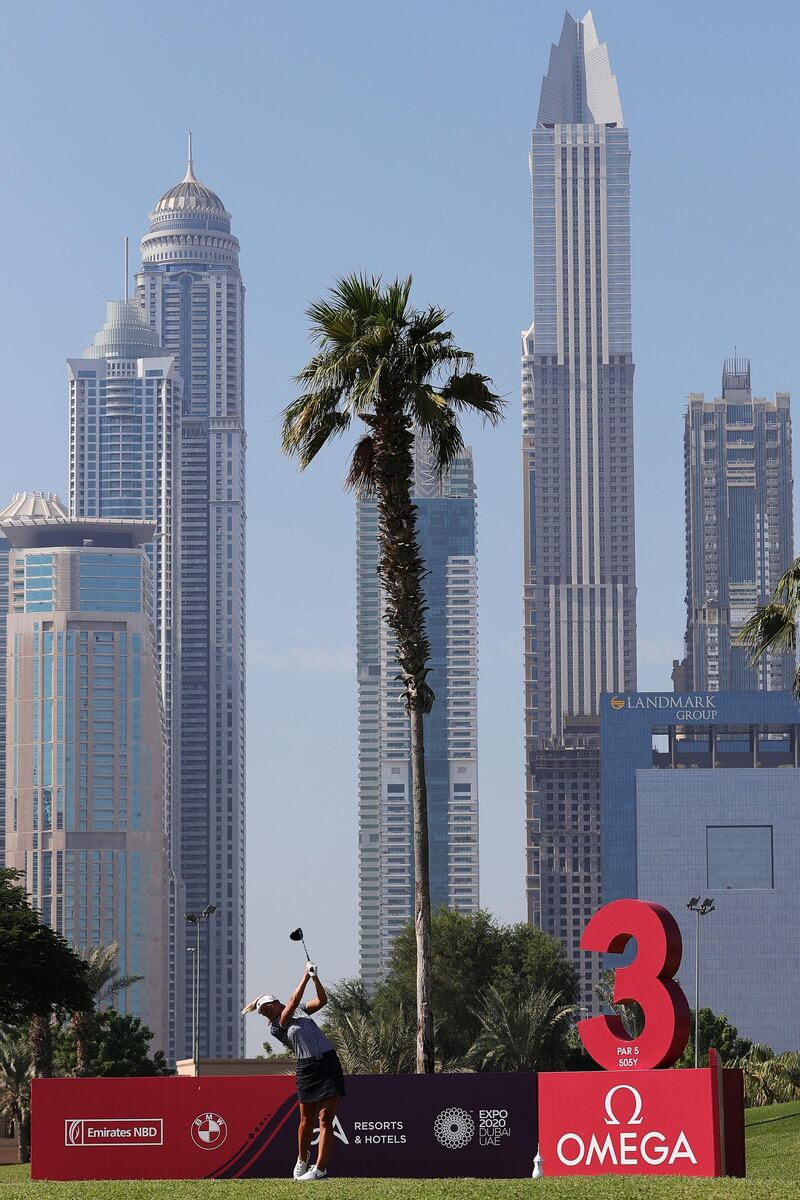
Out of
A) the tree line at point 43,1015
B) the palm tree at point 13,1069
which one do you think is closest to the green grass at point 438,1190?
the tree line at point 43,1015

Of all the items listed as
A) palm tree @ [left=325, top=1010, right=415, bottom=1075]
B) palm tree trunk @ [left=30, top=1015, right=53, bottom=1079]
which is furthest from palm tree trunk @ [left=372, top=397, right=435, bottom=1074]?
palm tree trunk @ [left=30, top=1015, right=53, bottom=1079]

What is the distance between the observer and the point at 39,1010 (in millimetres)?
55750

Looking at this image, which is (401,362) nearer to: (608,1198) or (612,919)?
(612,919)

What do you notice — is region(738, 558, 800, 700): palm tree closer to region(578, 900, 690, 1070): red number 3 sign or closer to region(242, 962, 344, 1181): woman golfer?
region(578, 900, 690, 1070): red number 3 sign

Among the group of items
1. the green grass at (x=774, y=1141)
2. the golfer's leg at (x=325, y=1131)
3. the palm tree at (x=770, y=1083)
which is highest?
the golfer's leg at (x=325, y=1131)

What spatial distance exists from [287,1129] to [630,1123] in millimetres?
4798

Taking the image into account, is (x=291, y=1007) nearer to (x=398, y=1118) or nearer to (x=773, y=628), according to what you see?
(x=398, y=1118)

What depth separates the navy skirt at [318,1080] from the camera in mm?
23125

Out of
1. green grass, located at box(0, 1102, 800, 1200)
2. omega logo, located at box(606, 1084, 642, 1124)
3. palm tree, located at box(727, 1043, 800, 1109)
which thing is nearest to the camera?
green grass, located at box(0, 1102, 800, 1200)

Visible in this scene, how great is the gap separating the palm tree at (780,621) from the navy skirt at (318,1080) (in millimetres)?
13986

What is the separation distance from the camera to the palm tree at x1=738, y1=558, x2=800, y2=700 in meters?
34.5

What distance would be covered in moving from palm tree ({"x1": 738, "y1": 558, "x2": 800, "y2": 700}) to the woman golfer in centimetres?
1390

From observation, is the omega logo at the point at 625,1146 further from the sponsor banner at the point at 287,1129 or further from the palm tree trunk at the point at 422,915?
the palm tree trunk at the point at 422,915

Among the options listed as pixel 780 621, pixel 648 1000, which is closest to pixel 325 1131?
pixel 648 1000
